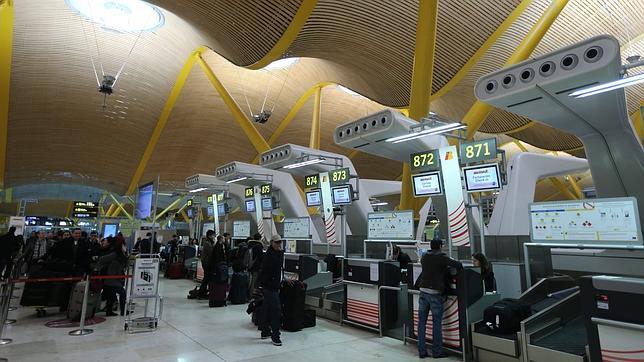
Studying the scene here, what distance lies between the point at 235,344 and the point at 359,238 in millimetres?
5693

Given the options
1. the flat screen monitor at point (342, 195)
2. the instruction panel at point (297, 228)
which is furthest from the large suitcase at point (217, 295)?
the flat screen monitor at point (342, 195)

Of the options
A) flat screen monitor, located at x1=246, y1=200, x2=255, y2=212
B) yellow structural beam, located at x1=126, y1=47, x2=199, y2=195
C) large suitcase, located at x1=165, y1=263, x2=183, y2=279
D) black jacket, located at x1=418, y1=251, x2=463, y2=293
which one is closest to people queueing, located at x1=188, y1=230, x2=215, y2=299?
flat screen monitor, located at x1=246, y1=200, x2=255, y2=212

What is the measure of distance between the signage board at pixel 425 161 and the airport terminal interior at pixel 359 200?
1.7 inches

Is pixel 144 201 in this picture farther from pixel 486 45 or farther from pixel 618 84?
pixel 486 45

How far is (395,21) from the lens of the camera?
1366cm

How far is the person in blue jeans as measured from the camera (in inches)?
213

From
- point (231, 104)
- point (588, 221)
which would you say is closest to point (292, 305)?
point (588, 221)

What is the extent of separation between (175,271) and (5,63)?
13.8 m

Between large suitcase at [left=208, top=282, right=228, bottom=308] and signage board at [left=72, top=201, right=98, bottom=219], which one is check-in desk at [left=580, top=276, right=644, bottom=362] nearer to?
large suitcase at [left=208, top=282, right=228, bottom=308]

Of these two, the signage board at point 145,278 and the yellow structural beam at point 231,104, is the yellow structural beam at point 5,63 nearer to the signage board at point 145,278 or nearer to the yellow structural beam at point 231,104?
the yellow structural beam at point 231,104

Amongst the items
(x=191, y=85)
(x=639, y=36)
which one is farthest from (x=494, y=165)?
(x=191, y=85)

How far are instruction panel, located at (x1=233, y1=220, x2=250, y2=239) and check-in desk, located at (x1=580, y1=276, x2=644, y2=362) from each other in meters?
12.9

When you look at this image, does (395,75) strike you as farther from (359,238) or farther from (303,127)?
(303,127)

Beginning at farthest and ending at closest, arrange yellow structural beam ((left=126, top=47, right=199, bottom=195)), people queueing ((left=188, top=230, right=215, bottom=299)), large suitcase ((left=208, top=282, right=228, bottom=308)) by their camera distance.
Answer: yellow structural beam ((left=126, top=47, right=199, bottom=195)) → people queueing ((left=188, top=230, right=215, bottom=299)) → large suitcase ((left=208, top=282, right=228, bottom=308))
